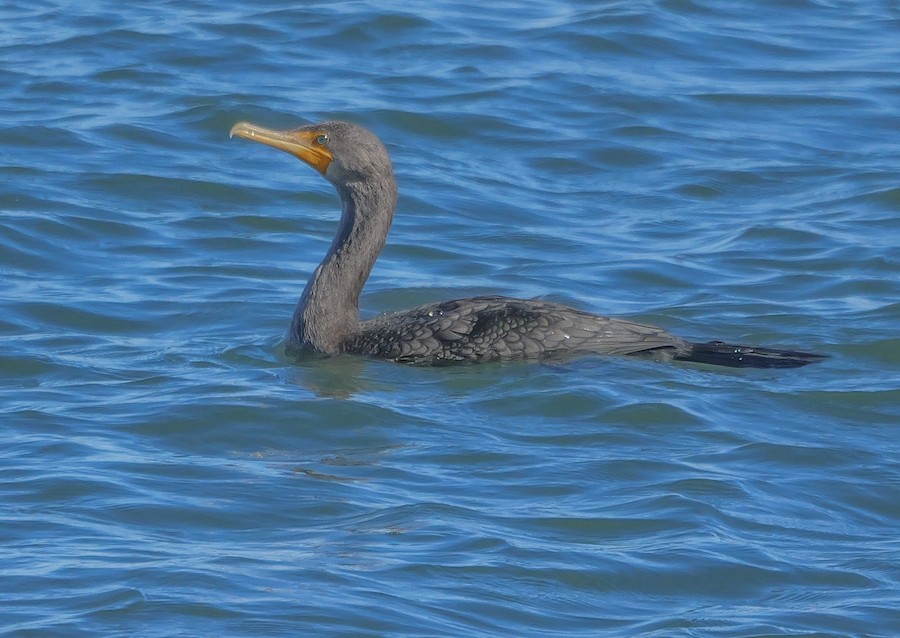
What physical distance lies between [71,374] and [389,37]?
8054 millimetres

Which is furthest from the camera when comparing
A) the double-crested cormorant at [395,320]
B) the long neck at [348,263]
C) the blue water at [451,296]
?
the long neck at [348,263]

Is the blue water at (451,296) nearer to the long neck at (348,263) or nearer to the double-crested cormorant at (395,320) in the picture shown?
the double-crested cormorant at (395,320)

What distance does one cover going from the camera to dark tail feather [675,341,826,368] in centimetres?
926

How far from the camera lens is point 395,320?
962 centimetres

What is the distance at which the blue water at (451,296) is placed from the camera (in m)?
6.45

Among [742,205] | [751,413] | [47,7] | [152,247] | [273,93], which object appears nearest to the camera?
[751,413]

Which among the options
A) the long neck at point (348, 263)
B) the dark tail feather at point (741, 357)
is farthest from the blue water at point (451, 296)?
the long neck at point (348, 263)

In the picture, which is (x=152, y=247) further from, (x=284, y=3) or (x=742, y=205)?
(x=284, y=3)

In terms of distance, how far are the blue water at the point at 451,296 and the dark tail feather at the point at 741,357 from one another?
92mm

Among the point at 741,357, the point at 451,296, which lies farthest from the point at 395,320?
the point at 741,357

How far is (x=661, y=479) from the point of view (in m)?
7.62

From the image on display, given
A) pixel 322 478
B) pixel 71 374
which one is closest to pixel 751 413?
pixel 322 478

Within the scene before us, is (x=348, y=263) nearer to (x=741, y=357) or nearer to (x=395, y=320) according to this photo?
(x=395, y=320)

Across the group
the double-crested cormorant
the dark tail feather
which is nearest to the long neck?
the double-crested cormorant
